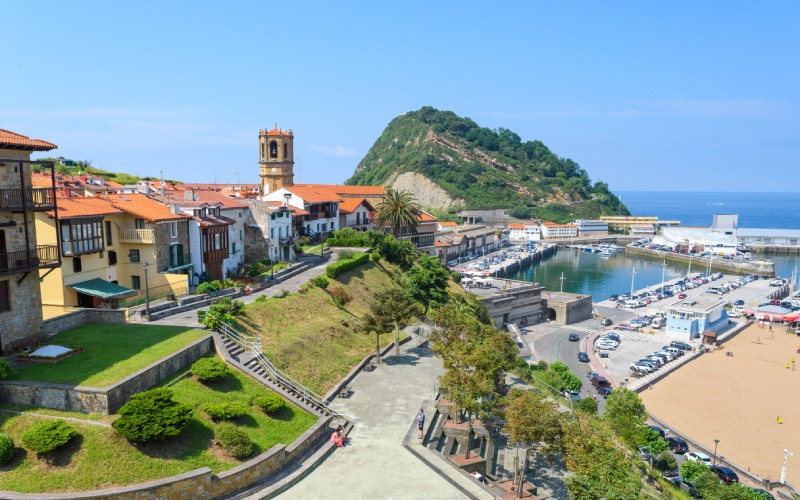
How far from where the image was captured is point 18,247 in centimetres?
2462

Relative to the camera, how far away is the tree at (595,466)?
18.9 m

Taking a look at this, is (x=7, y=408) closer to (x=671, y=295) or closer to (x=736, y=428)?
(x=736, y=428)

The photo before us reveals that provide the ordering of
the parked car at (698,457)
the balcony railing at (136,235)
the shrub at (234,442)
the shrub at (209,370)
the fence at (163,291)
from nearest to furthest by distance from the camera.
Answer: the shrub at (234,442) → the shrub at (209,370) → the fence at (163,291) → the parked car at (698,457) → the balcony railing at (136,235)

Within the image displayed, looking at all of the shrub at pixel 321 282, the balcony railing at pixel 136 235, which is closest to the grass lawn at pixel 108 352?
the balcony railing at pixel 136 235

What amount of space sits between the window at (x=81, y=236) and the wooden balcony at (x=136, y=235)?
6.56 ft

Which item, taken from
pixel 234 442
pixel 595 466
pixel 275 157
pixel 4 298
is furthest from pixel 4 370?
pixel 275 157

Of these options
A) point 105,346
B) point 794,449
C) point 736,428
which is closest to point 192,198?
point 105,346

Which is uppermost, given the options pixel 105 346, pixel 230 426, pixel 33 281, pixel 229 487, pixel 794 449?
pixel 33 281

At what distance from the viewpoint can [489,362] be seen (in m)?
25.1

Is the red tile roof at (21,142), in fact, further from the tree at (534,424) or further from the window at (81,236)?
the tree at (534,424)

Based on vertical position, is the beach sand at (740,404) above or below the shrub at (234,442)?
below

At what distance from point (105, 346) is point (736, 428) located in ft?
152

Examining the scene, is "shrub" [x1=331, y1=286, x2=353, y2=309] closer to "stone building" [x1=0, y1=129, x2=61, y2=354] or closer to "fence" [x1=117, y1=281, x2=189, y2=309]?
"fence" [x1=117, y1=281, x2=189, y2=309]

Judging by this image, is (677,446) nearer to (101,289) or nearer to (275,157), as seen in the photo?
(101,289)
